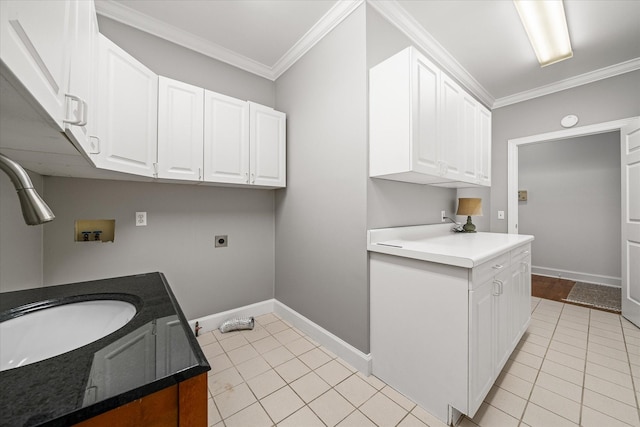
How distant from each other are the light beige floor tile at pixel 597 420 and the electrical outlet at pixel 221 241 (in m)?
2.71

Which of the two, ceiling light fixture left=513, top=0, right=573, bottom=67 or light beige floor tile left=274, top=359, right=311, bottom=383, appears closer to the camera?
light beige floor tile left=274, top=359, right=311, bottom=383

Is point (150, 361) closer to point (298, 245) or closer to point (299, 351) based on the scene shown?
point (299, 351)

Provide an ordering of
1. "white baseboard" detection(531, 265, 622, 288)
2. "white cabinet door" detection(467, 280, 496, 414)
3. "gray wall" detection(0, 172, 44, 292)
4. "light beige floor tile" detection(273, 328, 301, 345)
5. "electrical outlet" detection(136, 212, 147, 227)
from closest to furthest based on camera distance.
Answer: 1. "gray wall" detection(0, 172, 44, 292)
2. "white cabinet door" detection(467, 280, 496, 414)
3. "electrical outlet" detection(136, 212, 147, 227)
4. "light beige floor tile" detection(273, 328, 301, 345)
5. "white baseboard" detection(531, 265, 622, 288)

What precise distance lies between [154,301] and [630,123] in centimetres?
425

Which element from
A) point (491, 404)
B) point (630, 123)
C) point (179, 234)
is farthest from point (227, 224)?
point (630, 123)

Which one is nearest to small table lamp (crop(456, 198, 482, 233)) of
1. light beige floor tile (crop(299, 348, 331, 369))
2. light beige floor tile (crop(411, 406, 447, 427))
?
light beige floor tile (crop(411, 406, 447, 427))

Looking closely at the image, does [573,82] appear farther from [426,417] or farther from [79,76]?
[79,76]

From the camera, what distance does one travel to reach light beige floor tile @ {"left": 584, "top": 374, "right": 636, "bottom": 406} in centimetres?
150

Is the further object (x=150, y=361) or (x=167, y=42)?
(x=167, y=42)

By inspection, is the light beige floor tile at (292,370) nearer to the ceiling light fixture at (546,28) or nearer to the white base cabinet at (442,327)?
the white base cabinet at (442,327)

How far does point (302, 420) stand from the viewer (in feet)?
4.44

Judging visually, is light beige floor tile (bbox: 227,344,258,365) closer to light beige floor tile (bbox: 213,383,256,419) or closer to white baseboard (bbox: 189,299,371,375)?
light beige floor tile (bbox: 213,383,256,419)

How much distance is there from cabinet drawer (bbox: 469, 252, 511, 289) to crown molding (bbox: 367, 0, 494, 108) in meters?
1.87

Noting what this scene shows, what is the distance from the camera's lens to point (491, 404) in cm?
146
